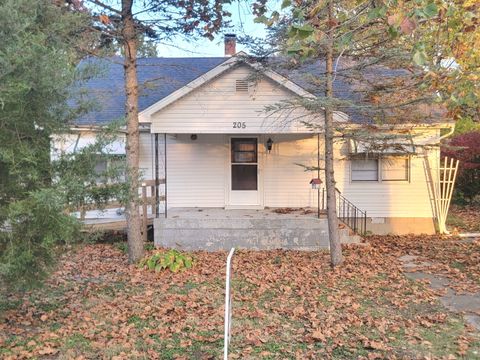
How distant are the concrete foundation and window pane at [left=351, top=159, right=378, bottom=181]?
2.97 metres

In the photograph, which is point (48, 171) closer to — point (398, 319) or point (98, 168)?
point (98, 168)

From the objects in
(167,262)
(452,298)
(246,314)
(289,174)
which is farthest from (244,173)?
(246,314)

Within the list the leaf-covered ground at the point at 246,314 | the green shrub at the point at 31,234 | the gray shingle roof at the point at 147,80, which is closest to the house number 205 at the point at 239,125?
the gray shingle roof at the point at 147,80

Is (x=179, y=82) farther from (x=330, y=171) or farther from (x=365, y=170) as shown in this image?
(x=365, y=170)

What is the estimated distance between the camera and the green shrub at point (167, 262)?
28.5 feet

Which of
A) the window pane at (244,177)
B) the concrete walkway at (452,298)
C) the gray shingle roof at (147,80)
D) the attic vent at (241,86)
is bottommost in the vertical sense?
the concrete walkway at (452,298)

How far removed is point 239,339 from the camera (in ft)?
17.1

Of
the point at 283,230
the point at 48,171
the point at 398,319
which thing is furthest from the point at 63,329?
the point at 283,230

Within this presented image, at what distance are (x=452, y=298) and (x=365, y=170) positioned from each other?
22.8 ft

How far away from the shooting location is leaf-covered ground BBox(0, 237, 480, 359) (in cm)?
496

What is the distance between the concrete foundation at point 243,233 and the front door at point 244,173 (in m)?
2.26

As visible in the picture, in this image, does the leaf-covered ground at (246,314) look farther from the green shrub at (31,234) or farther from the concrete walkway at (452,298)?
the green shrub at (31,234)

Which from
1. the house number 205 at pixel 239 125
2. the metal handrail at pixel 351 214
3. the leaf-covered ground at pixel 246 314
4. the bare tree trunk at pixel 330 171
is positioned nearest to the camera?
the leaf-covered ground at pixel 246 314

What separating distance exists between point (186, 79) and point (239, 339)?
1063cm
